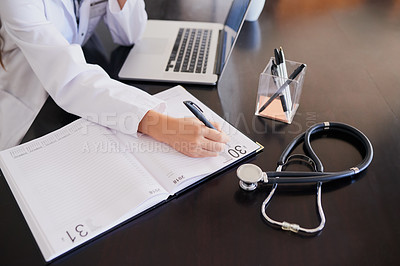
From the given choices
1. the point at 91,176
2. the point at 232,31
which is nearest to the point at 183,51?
the point at 232,31

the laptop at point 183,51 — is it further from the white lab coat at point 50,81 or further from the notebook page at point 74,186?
the notebook page at point 74,186

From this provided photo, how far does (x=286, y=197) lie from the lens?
625 mm

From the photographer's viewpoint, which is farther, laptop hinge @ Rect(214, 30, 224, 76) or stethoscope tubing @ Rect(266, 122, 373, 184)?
laptop hinge @ Rect(214, 30, 224, 76)

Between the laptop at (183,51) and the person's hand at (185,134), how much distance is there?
0.21 m

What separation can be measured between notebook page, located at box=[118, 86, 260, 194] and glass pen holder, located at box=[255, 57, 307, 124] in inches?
4.1

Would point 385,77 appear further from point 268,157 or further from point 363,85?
point 268,157

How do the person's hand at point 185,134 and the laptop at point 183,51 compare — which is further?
the laptop at point 183,51

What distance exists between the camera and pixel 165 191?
62 cm

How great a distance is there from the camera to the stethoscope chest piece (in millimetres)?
621

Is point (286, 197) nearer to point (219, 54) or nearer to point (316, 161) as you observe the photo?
point (316, 161)

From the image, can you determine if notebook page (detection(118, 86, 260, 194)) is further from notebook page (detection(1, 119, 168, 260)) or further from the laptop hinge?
the laptop hinge

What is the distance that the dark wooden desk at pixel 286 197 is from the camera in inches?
21.3

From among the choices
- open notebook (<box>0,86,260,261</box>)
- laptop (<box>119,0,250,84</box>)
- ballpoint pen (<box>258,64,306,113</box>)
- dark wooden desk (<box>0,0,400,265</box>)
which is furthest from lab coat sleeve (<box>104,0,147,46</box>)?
ballpoint pen (<box>258,64,306,113</box>)

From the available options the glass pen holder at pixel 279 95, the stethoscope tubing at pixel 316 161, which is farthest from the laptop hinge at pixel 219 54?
the stethoscope tubing at pixel 316 161
